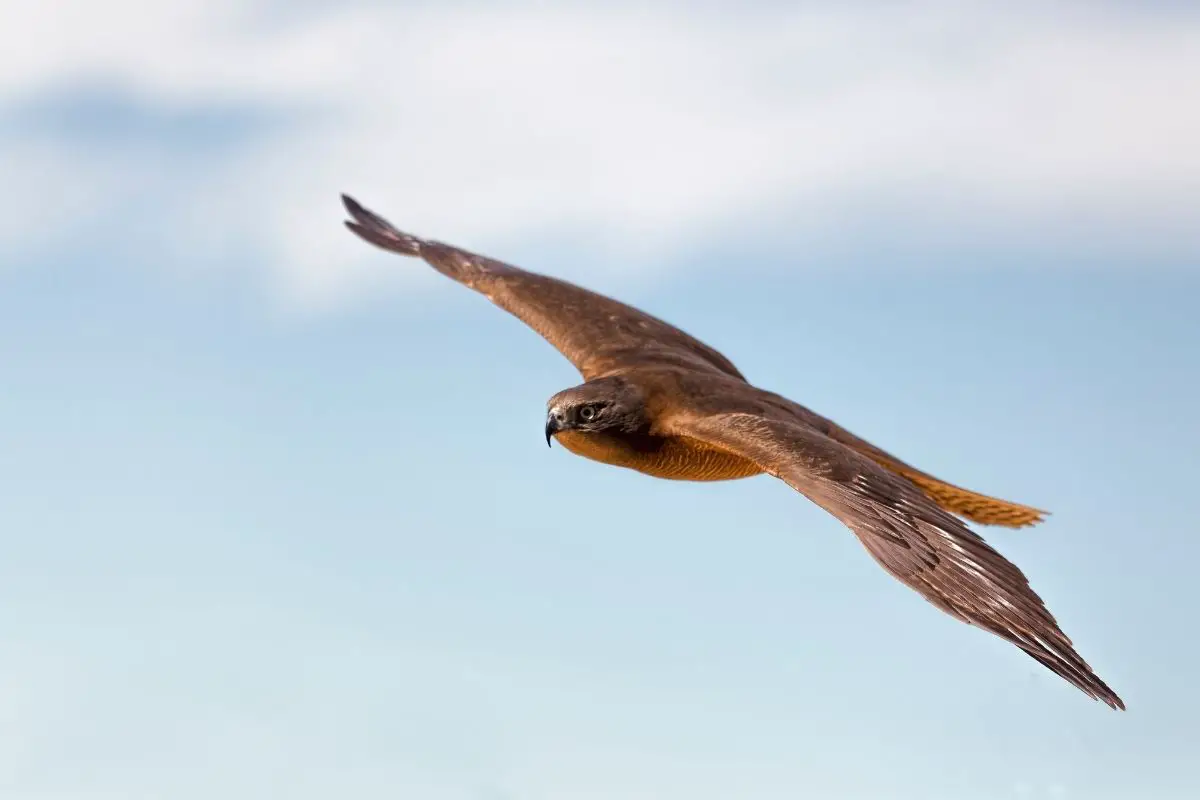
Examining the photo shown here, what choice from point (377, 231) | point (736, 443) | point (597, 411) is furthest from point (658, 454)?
point (377, 231)

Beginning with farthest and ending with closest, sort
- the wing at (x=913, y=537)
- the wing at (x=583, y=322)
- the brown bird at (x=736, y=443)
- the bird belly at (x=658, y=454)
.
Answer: the wing at (x=583, y=322) → the bird belly at (x=658, y=454) → the brown bird at (x=736, y=443) → the wing at (x=913, y=537)

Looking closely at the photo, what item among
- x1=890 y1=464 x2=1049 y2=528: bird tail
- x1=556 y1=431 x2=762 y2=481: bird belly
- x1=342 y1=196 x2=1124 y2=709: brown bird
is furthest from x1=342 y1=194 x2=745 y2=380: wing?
x1=890 y1=464 x2=1049 y2=528: bird tail

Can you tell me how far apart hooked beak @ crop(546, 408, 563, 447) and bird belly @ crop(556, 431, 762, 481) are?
0.28ft

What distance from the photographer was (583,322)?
41.3 ft

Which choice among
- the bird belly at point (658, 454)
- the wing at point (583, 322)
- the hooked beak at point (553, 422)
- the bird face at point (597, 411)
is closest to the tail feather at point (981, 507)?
the bird belly at point (658, 454)

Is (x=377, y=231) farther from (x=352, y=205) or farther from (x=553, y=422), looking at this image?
(x=553, y=422)

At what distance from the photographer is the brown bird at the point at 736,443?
802cm

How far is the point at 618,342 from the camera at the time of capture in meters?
12.2

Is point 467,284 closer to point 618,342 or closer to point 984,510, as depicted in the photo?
point 618,342

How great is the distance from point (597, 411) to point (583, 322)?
7.03 feet

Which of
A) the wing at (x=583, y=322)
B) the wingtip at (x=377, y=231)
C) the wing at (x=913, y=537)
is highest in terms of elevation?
the wingtip at (x=377, y=231)

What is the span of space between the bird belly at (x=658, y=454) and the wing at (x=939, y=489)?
22.4 inches

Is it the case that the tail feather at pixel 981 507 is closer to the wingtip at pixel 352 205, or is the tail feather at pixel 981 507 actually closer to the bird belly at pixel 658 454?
the bird belly at pixel 658 454

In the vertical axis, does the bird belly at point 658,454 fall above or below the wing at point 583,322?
below
